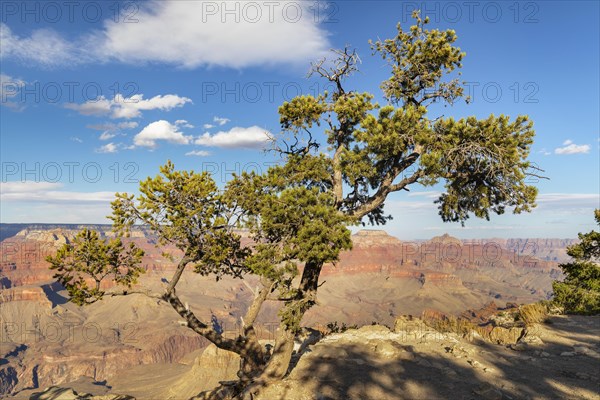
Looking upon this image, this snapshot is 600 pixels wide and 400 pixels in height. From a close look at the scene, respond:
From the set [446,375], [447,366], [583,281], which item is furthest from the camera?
[583,281]

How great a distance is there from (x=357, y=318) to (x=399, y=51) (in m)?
193

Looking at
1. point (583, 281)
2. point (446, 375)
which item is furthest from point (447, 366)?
point (583, 281)

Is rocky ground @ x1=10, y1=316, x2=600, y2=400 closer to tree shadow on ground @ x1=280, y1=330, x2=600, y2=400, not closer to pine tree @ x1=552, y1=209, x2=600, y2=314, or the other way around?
tree shadow on ground @ x1=280, y1=330, x2=600, y2=400

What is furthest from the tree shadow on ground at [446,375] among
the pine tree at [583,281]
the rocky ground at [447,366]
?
the pine tree at [583,281]

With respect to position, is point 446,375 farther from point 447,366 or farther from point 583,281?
point 583,281

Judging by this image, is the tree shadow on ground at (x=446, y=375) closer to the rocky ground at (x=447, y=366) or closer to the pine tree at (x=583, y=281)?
the rocky ground at (x=447, y=366)

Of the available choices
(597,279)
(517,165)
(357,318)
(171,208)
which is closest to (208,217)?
(171,208)

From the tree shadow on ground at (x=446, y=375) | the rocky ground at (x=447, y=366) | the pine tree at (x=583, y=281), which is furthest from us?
the pine tree at (x=583, y=281)

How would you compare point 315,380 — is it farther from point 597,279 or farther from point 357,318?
point 357,318

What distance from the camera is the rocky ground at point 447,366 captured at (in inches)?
429

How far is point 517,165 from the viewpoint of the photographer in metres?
13.1

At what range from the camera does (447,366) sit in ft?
43.1

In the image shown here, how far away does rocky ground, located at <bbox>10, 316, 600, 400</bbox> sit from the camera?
10898mm

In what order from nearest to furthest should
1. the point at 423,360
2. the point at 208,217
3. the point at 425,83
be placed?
1. the point at 208,217
2. the point at 423,360
3. the point at 425,83
